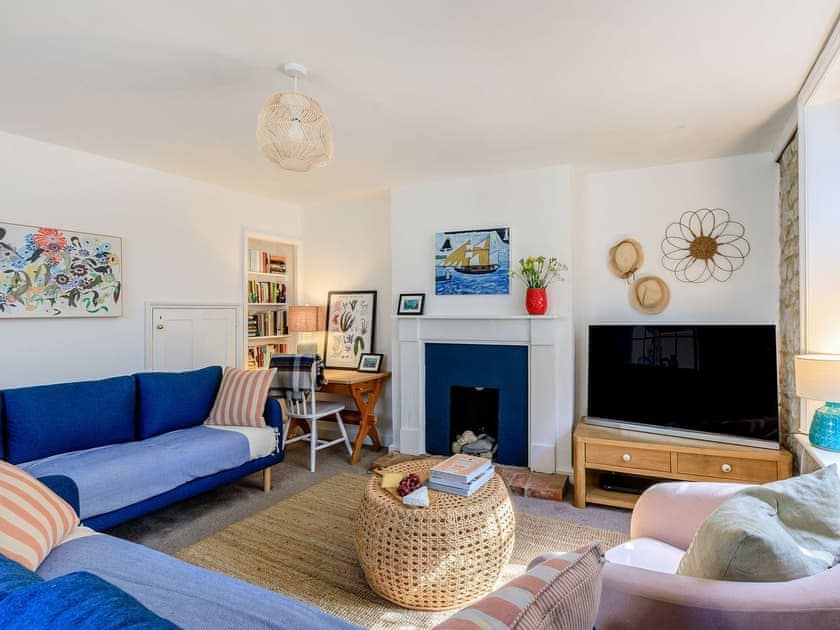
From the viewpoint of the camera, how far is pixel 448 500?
2.13 meters

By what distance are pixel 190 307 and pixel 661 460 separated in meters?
3.72

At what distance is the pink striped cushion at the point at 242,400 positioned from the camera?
11.3 feet

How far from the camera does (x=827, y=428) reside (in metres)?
2.26

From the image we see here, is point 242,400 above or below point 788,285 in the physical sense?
below

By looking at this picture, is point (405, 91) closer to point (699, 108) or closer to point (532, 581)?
point (699, 108)

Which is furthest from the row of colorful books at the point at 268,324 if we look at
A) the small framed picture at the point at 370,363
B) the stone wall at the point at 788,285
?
the stone wall at the point at 788,285

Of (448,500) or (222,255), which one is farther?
→ (222,255)

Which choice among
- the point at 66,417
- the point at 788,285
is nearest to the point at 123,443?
the point at 66,417

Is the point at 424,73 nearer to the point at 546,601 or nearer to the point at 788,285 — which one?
the point at 546,601

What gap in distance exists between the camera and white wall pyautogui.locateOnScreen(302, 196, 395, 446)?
15.3 feet

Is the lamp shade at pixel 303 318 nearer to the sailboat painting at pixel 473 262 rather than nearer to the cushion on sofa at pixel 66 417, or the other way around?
the sailboat painting at pixel 473 262

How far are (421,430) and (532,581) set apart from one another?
3405mm

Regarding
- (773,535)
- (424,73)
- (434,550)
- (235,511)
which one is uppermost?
(424,73)

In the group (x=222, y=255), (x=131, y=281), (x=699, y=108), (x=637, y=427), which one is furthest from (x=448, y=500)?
(x=222, y=255)
